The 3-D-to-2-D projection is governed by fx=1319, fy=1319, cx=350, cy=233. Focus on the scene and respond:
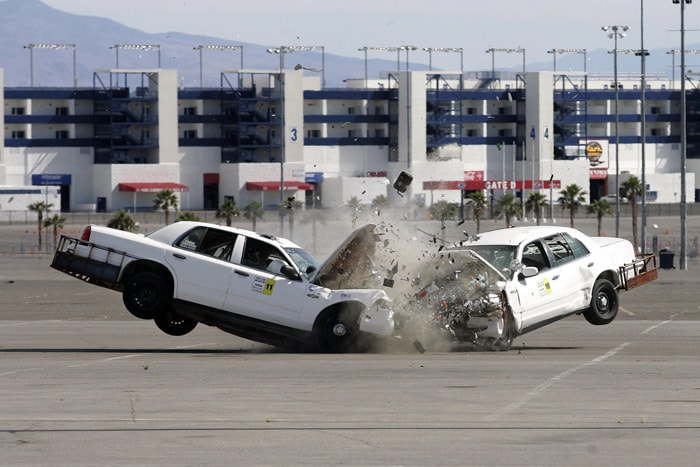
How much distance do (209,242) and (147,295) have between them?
1.21 meters

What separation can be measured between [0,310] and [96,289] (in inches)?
394

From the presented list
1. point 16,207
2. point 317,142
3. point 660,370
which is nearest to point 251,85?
point 317,142

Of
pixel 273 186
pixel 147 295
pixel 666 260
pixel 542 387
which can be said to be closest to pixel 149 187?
pixel 273 186

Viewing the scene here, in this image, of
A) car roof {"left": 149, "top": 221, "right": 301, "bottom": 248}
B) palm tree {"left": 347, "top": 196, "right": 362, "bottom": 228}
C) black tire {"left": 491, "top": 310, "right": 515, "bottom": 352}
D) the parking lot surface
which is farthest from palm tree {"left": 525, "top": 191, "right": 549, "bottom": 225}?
car roof {"left": 149, "top": 221, "right": 301, "bottom": 248}

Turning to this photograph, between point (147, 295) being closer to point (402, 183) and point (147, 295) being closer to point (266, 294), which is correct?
point (266, 294)

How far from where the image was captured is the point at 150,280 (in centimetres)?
1931

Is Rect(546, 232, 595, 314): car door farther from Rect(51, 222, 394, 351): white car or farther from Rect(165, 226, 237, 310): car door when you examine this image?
Rect(165, 226, 237, 310): car door

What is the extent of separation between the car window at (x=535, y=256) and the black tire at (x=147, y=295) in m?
5.44

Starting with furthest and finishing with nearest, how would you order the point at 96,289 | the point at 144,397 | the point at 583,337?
the point at 96,289, the point at 583,337, the point at 144,397

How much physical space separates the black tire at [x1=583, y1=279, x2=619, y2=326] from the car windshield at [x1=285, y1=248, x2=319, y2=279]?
4.44 m

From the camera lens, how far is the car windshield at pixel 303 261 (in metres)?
19.6

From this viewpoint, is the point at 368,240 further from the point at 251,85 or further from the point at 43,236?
the point at 251,85

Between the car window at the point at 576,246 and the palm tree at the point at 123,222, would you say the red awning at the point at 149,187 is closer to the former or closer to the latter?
the palm tree at the point at 123,222

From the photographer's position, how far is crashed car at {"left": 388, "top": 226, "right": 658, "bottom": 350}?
19.0 m
